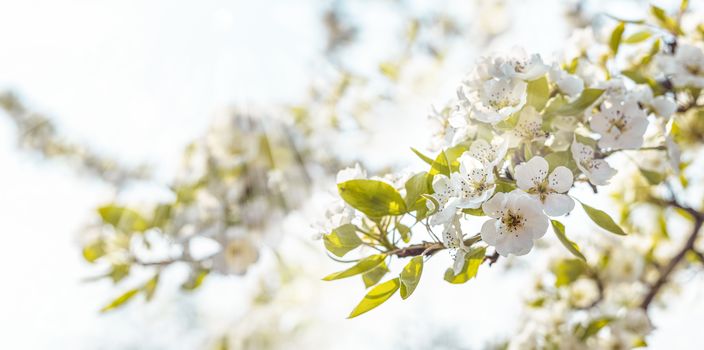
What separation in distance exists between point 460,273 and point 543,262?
2.94 ft

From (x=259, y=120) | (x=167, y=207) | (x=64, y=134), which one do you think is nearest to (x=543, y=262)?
(x=259, y=120)

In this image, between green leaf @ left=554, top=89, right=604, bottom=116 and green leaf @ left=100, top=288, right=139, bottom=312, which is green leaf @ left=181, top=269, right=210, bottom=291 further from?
green leaf @ left=554, top=89, right=604, bottom=116

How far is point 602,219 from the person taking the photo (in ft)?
2.03

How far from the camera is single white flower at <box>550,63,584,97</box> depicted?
27.4 inches

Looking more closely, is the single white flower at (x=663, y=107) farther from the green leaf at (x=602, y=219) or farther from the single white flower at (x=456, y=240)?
the single white flower at (x=456, y=240)

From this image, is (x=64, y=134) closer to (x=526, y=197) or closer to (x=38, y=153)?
(x=38, y=153)

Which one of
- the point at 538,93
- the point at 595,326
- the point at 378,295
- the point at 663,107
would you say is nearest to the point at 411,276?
the point at 378,295

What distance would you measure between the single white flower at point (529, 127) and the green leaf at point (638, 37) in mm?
509

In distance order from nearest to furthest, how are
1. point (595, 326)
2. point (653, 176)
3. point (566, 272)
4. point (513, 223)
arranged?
point (513, 223), point (653, 176), point (595, 326), point (566, 272)

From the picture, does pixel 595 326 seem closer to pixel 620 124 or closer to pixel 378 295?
pixel 620 124

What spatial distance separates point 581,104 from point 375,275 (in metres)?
0.33

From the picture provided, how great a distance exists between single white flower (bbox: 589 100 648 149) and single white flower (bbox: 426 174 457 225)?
0.74 feet

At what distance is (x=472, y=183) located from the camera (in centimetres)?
58

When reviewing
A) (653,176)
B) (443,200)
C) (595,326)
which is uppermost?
(443,200)
